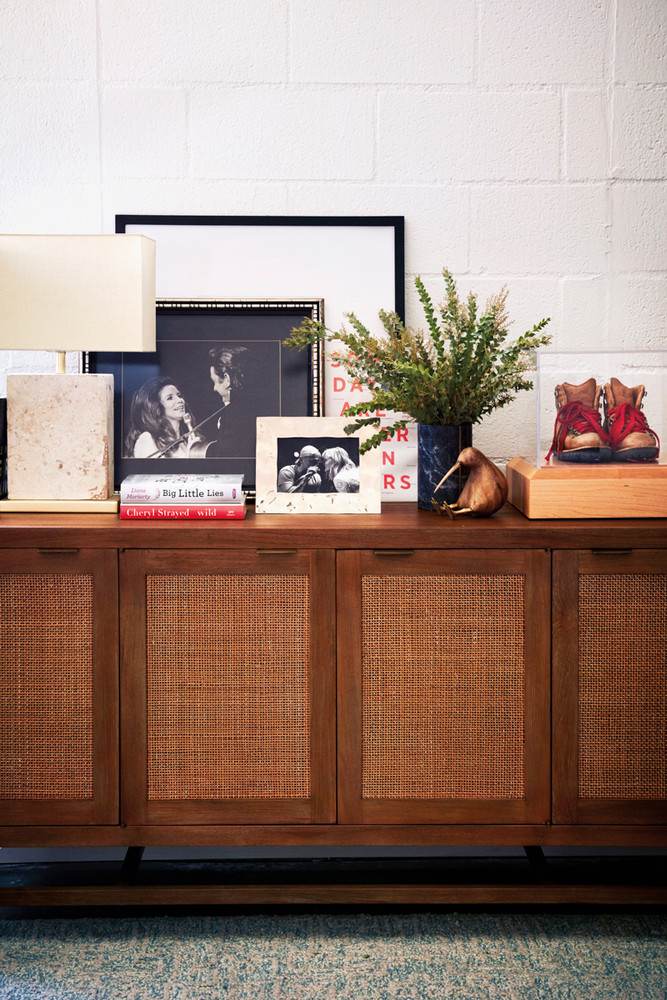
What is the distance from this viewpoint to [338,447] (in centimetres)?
186

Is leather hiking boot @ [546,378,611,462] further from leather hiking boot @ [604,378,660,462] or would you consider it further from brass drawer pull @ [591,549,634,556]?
brass drawer pull @ [591,549,634,556]

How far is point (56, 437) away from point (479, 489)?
3.09 feet

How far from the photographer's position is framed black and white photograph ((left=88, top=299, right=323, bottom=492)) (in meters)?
2.08

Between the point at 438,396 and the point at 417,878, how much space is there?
3.88 feet

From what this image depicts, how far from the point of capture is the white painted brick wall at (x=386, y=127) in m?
2.05

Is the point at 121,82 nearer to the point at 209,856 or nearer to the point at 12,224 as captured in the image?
the point at 12,224

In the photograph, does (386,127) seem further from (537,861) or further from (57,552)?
(537,861)

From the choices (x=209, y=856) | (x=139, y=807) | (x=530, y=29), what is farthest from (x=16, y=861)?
(x=530, y=29)

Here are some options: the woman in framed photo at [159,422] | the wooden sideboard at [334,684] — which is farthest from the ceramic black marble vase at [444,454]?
the woman in framed photo at [159,422]

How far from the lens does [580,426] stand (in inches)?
70.2

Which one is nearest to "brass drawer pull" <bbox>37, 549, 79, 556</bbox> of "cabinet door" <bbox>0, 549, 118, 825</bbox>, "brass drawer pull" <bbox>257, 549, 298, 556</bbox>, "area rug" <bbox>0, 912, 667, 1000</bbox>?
"cabinet door" <bbox>0, 549, 118, 825</bbox>

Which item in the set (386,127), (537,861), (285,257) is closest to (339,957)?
(537,861)

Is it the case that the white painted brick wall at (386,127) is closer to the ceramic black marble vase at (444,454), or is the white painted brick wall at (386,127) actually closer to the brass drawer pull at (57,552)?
the ceramic black marble vase at (444,454)

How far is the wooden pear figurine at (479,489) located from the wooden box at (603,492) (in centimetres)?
8
